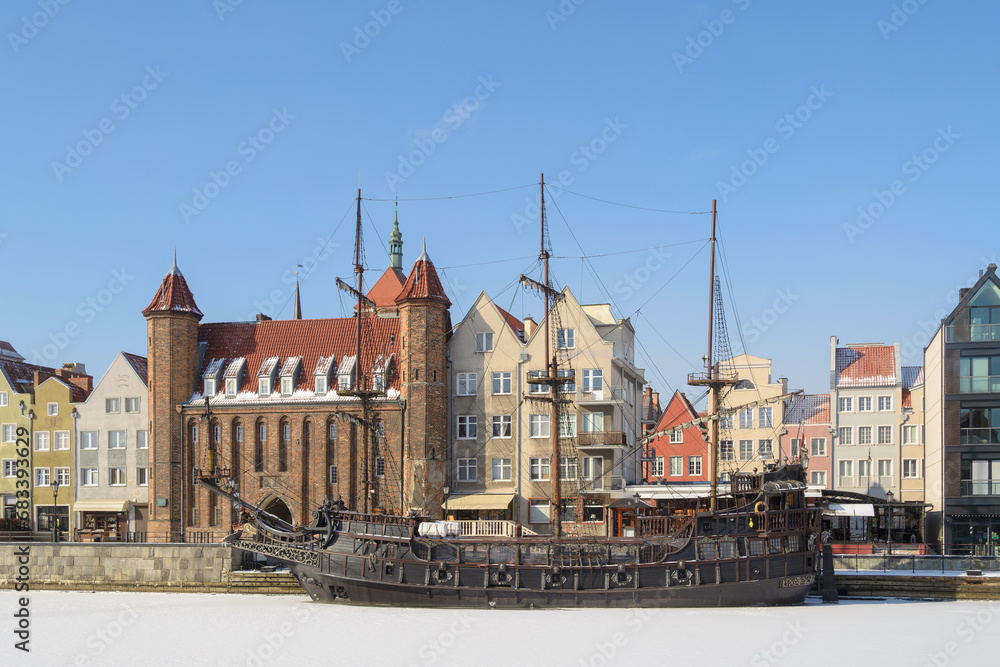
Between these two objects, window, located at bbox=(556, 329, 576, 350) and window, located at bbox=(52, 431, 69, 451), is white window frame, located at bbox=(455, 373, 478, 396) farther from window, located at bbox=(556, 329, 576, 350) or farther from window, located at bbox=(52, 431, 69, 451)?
window, located at bbox=(52, 431, 69, 451)

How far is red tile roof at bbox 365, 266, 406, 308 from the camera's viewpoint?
96.4 meters

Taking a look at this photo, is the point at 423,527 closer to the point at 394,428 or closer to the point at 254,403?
the point at 394,428

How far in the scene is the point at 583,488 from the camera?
54.0 meters

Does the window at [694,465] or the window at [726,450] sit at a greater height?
the window at [726,450]

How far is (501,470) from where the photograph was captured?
58750 mm

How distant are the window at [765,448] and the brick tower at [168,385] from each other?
36.7 metres

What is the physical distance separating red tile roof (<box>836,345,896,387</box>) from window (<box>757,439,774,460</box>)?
19.6 ft


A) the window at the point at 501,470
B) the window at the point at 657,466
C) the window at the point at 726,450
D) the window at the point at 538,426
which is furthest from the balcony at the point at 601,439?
the window at the point at 657,466

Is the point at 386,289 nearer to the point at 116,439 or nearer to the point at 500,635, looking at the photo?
the point at 116,439

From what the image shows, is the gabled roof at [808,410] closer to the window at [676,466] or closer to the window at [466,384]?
the window at [676,466]

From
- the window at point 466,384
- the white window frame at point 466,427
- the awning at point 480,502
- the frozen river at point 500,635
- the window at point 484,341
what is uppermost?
the window at point 484,341

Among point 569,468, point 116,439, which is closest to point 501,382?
point 569,468

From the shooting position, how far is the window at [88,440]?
63781mm

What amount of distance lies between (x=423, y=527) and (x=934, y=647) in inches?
1014
